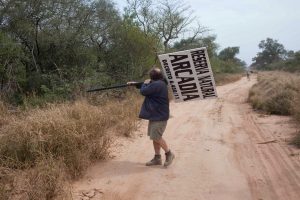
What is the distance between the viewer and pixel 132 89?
1748cm

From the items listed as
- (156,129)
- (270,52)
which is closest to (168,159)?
(156,129)

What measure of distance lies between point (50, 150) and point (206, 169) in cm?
264

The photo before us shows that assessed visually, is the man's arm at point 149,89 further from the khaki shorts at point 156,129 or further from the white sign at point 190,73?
the khaki shorts at point 156,129

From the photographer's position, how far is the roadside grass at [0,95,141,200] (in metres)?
5.94

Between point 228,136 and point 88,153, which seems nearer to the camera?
point 88,153

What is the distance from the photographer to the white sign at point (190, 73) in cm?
790

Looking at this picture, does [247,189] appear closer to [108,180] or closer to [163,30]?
[108,180]

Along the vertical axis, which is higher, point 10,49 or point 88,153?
point 10,49

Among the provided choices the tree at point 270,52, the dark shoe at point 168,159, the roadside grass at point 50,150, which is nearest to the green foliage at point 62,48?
the roadside grass at point 50,150

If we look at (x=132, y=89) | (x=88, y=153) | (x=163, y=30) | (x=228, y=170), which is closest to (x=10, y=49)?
(x=132, y=89)

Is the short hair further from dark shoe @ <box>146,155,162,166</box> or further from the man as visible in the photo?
dark shoe @ <box>146,155,162,166</box>

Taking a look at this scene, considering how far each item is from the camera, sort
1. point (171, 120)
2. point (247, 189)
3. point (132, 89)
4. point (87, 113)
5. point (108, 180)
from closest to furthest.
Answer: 1. point (247, 189)
2. point (108, 180)
3. point (87, 113)
4. point (171, 120)
5. point (132, 89)

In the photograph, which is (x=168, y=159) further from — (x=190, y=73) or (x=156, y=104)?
(x=190, y=73)

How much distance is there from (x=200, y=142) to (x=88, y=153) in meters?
3.15
